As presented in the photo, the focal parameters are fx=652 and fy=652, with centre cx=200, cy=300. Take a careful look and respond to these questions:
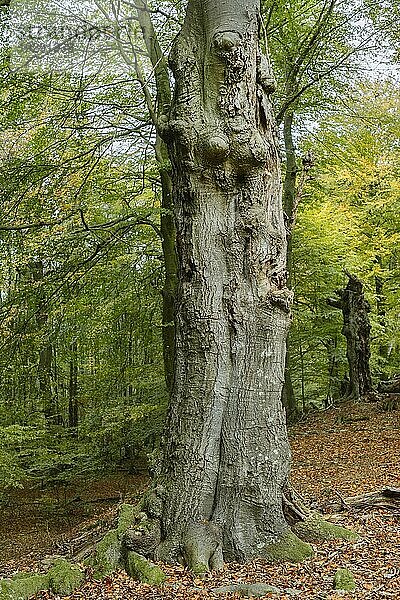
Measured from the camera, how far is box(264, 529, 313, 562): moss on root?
4.66 metres

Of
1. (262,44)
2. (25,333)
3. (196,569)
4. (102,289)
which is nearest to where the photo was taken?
(196,569)

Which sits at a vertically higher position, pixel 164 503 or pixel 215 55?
pixel 215 55

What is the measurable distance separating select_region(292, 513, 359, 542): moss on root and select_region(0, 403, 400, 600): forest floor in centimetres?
8

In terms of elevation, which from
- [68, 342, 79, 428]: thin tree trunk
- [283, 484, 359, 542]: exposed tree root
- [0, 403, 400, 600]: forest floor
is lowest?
[0, 403, 400, 600]: forest floor

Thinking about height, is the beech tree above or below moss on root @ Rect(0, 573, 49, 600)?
above

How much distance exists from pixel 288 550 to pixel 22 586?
1.86 m

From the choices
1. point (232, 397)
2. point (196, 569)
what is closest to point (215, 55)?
point (232, 397)

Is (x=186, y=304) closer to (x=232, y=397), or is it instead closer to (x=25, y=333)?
(x=232, y=397)

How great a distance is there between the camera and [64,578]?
443 centimetres

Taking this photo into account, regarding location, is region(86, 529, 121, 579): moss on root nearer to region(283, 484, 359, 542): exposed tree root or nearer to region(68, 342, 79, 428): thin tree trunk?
region(283, 484, 359, 542): exposed tree root

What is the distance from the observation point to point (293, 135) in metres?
15.0

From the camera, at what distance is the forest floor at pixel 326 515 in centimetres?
425

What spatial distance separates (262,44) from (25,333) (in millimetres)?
5743

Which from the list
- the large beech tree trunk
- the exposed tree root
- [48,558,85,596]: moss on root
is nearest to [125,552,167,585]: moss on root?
the large beech tree trunk
